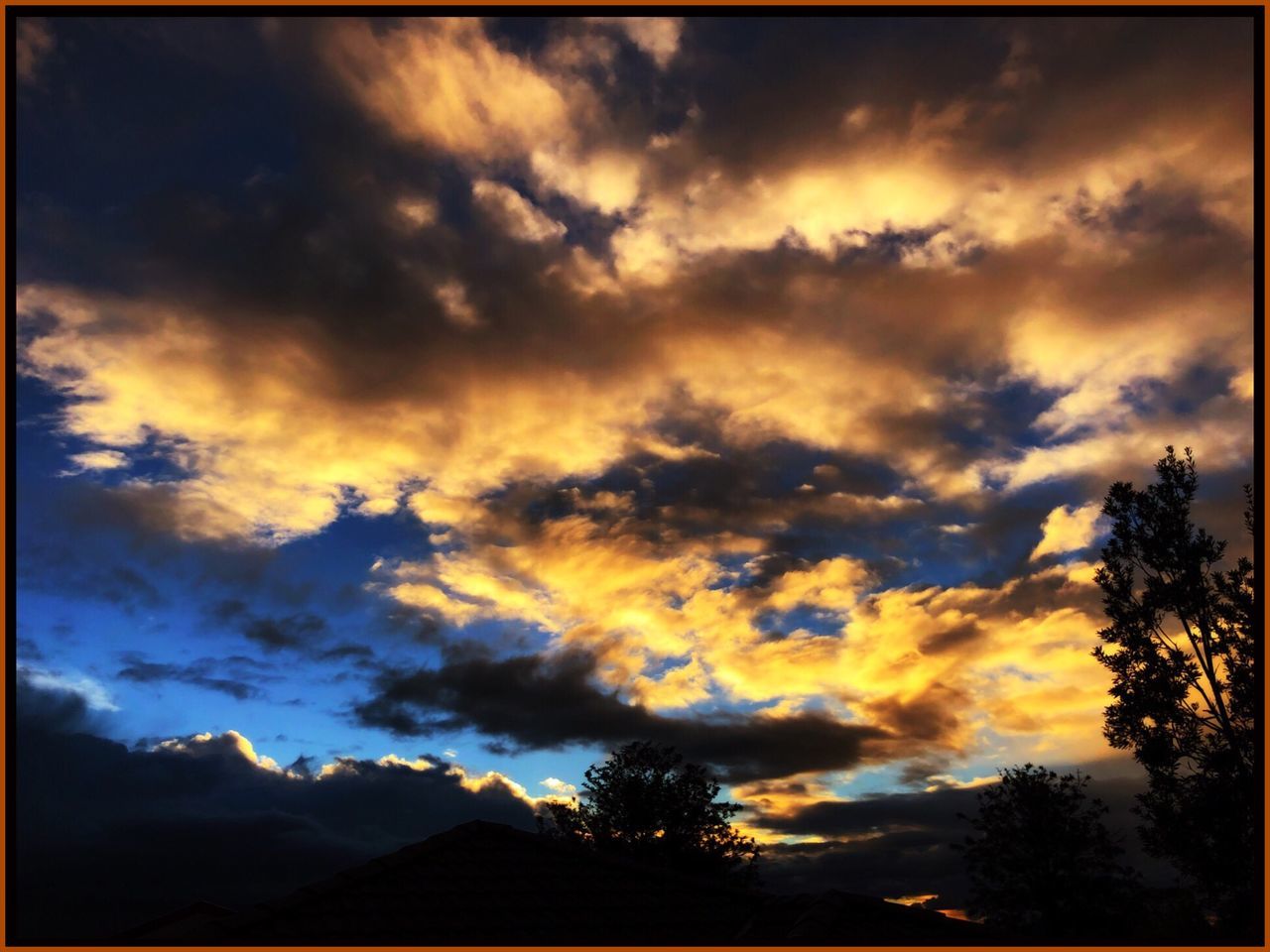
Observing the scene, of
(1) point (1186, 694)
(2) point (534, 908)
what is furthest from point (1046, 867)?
(2) point (534, 908)

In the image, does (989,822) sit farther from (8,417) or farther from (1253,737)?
(8,417)

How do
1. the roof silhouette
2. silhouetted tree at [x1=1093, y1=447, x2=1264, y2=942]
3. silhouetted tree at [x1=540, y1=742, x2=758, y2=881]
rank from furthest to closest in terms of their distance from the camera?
silhouetted tree at [x1=540, y1=742, x2=758, y2=881] < silhouetted tree at [x1=1093, y1=447, x2=1264, y2=942] < the roof silhouette

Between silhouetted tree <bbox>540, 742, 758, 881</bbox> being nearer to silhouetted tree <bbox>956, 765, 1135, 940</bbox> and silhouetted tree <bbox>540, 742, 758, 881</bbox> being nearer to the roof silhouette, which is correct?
silhouetted tree <bbox>956, 765, 1135, 940</bbox>

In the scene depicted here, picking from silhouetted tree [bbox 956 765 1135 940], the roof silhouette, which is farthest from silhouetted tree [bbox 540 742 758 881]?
the roof silhouette

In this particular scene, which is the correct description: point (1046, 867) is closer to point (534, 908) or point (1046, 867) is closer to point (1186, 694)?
point (1186, 694)

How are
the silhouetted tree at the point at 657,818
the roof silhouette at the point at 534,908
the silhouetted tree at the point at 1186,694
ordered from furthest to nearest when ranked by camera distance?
the silhouetted tree at the point at 657,818 → the silhouetted tree at the point at 1186,694 → the roof silhouette at the point at 534,908

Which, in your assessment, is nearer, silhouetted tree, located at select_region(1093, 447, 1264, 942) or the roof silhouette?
the roof silhouette

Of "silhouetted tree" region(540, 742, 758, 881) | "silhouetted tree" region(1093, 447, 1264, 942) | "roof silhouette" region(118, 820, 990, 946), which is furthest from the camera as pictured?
"silhouetted tree" region(540, 742, 758, 881)

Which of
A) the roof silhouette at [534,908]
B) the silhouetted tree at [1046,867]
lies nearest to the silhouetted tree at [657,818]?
the silhouetted tree at [1046,867]

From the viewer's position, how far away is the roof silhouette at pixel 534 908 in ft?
49.2

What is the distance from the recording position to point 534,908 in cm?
1730

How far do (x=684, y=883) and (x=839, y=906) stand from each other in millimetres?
3976

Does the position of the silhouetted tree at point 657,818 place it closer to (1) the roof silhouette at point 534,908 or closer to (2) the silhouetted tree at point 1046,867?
(2) the silhouetted tree at point 1046,867

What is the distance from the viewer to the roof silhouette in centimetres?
1500
